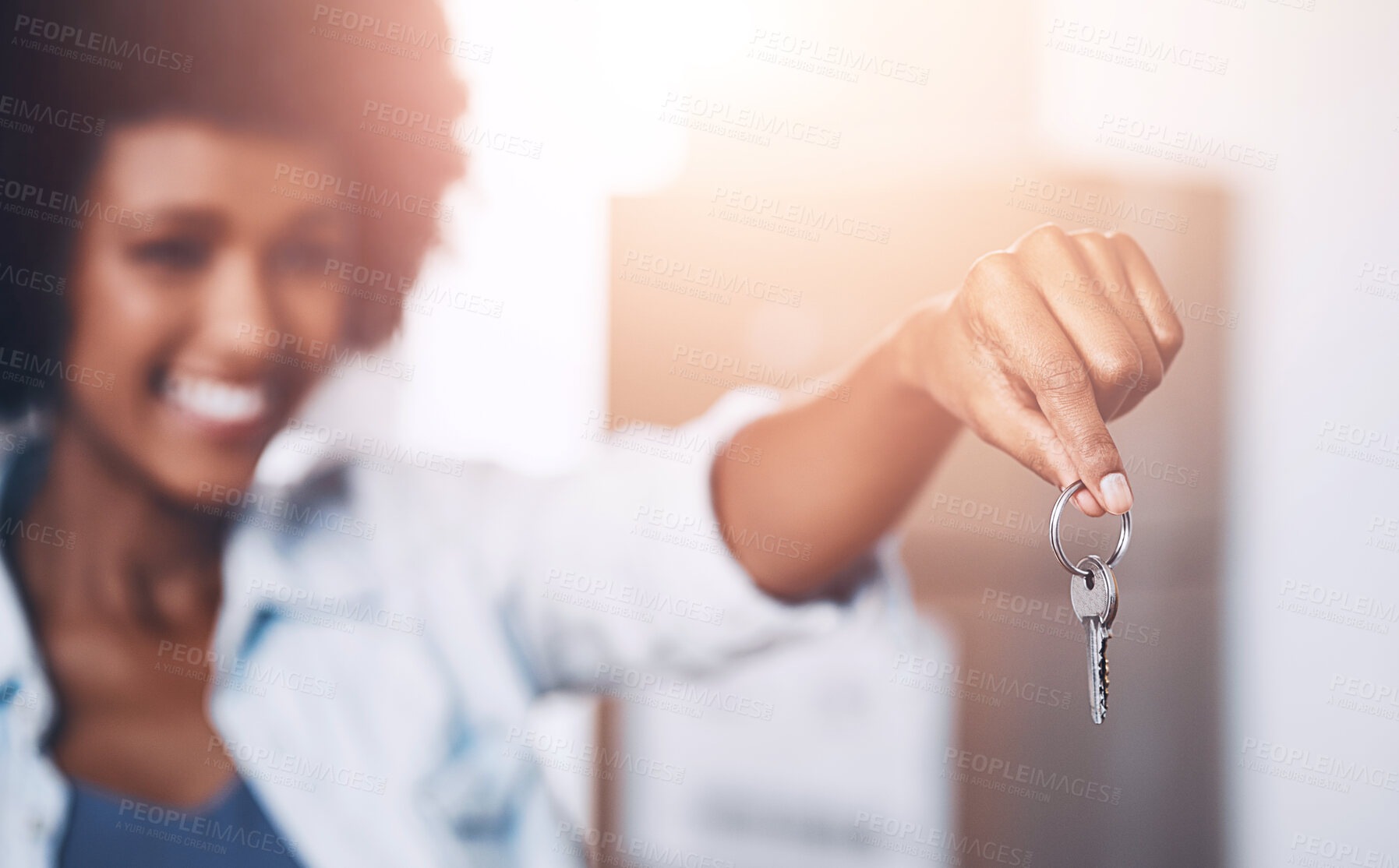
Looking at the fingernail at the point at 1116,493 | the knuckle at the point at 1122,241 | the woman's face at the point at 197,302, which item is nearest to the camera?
the fingernail at the point at 1116,493

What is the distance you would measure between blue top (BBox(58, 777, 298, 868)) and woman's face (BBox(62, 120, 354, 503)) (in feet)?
1.10

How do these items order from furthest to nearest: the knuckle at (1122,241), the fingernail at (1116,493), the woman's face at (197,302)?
the woman's face at (197,302) → the knuckle at (1122,241) → the fingernail at (1116,493)

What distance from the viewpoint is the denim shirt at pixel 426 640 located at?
0.89m

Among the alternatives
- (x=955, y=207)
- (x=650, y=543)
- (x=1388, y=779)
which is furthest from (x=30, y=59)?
(x=1388, y=779)

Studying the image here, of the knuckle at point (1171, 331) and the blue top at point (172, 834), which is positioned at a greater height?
the knuckle at point (1171, 331)

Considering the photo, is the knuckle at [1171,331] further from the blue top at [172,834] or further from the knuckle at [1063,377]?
the blue top at [172,834]

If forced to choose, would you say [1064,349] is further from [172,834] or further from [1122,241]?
[172,834]

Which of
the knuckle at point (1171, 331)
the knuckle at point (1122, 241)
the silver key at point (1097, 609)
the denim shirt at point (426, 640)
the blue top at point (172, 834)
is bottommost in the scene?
the blue top at point (172, 834)

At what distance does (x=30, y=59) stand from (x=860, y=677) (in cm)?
118

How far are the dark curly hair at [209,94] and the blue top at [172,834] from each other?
17.7 inches

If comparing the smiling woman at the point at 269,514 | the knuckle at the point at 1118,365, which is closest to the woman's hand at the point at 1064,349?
the knuckle at the point at 1118,365

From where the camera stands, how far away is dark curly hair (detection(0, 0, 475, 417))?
0.90 m

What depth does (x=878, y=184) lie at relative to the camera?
0.94 meters

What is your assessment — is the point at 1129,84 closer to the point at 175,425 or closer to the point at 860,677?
the point at 860,677
